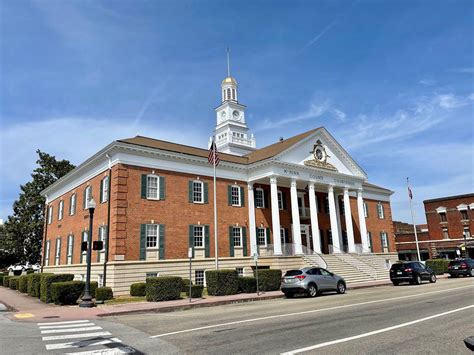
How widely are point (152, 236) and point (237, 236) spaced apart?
7560 millimetres

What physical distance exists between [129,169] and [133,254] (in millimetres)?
5681

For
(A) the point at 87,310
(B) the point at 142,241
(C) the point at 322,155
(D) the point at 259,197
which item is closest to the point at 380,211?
(C) the point at 322,155

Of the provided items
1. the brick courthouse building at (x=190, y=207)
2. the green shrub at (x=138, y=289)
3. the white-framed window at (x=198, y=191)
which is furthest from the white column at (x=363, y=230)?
the green shrub at (x=138, y=289)

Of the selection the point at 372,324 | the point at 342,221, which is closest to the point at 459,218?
the point at 342,221

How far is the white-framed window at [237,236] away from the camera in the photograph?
101 ft

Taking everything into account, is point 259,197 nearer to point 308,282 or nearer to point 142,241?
point 142,241

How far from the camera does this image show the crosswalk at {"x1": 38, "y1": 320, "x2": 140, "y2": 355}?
820 cm

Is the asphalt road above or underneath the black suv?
underneath

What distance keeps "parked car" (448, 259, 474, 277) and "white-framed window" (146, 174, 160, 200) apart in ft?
88.9

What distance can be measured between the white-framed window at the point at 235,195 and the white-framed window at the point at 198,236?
402 cm

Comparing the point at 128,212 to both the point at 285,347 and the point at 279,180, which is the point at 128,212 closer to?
the point at 279,180

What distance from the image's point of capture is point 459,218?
65.1m

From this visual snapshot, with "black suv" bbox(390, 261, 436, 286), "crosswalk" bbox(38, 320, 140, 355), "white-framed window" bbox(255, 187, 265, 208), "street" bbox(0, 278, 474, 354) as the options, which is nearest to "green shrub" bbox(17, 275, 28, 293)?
"street" bbox(0, 278, 474, 354)

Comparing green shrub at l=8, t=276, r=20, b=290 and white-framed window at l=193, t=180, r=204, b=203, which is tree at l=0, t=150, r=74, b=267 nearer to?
green shrub at l=8, t=276, r=20, b=290
